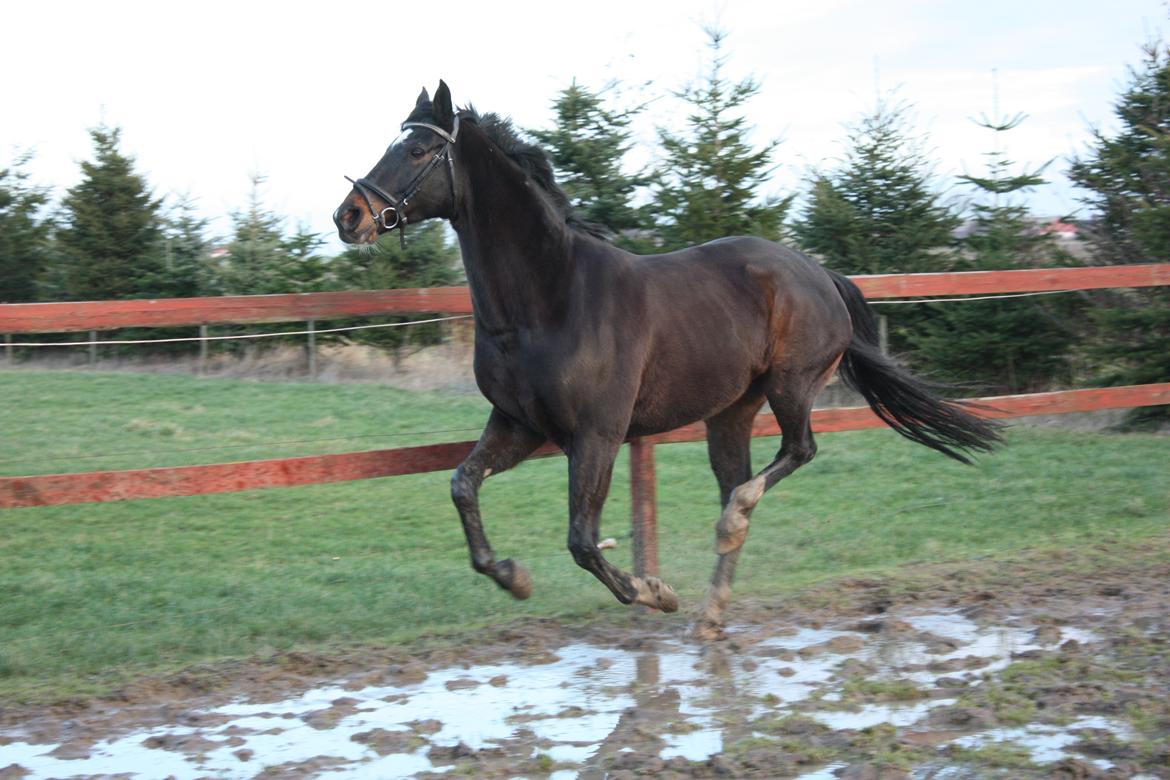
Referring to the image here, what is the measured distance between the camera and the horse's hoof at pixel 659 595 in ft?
15.7

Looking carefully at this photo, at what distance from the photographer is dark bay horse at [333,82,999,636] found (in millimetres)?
4574

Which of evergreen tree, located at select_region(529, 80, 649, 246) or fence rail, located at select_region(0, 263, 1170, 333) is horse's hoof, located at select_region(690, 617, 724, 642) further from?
evergreen tree, located at select_region(529, 80, 649, 246)

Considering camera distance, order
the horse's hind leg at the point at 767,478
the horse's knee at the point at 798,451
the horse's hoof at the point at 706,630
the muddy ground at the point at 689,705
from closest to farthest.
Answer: the muddy ground at the point at 689,705 → the horse's hoof at the point at 706,630 → the horse's hind leg at the point at 767,478 → the horse's knee at the point at 798,451

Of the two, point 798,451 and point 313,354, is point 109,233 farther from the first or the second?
point 798,451

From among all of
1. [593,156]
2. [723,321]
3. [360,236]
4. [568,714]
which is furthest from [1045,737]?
[593,156]

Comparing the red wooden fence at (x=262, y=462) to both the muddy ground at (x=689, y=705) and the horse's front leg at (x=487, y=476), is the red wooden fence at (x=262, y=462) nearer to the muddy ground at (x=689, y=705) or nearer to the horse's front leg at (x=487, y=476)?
the horse's front leg at (x=487, y=476)

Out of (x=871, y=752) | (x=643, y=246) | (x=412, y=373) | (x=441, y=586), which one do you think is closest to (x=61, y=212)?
(x=412, y=373)

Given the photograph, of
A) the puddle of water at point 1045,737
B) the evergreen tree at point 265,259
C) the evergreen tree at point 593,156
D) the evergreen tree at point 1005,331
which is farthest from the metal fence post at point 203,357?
the puddle of water at point 1045,737

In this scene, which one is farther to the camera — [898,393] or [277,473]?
[898,393]

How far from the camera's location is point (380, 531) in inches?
282

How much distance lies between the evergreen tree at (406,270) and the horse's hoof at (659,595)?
9.45m

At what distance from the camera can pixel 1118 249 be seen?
11.1m

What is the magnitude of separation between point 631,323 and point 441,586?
6.22ft

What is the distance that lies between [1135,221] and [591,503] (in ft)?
25.9
